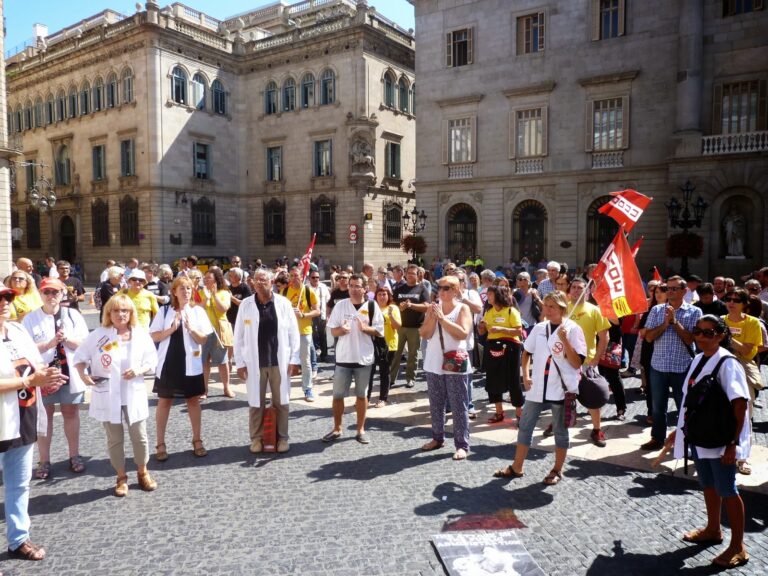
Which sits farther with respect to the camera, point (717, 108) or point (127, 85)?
point (127, 85)

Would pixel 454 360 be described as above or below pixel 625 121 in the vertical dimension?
below

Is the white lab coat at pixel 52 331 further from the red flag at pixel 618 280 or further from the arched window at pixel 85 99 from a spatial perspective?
the arched window at pixel 85 99

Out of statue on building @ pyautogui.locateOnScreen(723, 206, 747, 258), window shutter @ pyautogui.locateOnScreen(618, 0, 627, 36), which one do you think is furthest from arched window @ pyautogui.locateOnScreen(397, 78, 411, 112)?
statue on building @ pyautogui.locateOnScreen(723, 206, 747, 258)

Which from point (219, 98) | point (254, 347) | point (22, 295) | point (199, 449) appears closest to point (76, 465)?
point (199, 449)

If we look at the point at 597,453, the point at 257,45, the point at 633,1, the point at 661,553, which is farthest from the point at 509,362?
the point at 257,45

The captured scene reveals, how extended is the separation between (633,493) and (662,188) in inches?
798

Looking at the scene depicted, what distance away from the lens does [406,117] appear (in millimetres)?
37188

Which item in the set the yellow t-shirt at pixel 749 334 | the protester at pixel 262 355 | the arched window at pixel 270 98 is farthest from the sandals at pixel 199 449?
the arched window at pixel 270 98

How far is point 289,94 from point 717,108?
81.5ft

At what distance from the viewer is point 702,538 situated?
A: 4621 millimetres

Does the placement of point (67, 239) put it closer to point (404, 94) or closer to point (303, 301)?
point (404, 94)

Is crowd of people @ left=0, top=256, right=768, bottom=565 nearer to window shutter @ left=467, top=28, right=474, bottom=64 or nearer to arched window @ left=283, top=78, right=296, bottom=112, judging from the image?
window shutter @ left=467, top=28, right=474, bottom=64

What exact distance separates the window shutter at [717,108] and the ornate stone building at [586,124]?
39 millimetres

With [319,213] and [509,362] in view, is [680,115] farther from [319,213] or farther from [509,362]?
[319,213]
